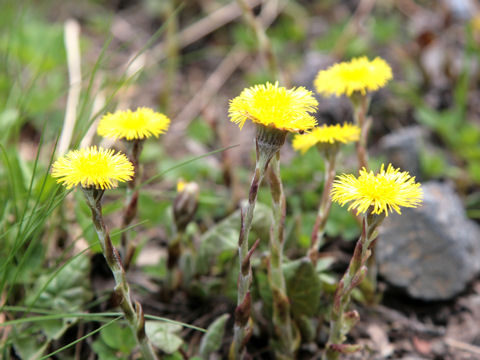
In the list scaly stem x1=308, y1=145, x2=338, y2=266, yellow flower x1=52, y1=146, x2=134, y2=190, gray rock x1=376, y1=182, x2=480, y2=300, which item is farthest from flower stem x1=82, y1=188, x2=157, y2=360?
gray rock x1=376, y1=182, x2=480, y2=300

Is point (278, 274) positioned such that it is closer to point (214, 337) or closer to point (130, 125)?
point (214, 337)

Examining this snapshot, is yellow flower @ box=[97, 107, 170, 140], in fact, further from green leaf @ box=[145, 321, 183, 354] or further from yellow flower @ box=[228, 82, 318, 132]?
green leaf @ box=[145, 321, 183, 354]

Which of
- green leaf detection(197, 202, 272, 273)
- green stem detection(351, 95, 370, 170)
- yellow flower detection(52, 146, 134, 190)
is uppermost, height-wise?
green stem detection(351, 95, 370, 170)

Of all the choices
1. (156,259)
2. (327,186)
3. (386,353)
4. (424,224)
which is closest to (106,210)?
(156,259)

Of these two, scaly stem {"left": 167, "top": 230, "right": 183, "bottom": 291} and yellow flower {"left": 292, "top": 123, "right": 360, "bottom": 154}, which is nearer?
yellow flower {"left": 292, "top": 123, "right": 360, "bottom": 154}

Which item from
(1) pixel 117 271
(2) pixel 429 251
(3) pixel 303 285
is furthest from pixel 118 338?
(2) pixel 429 251

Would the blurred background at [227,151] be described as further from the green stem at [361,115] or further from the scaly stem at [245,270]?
the green stem at [361,115]
